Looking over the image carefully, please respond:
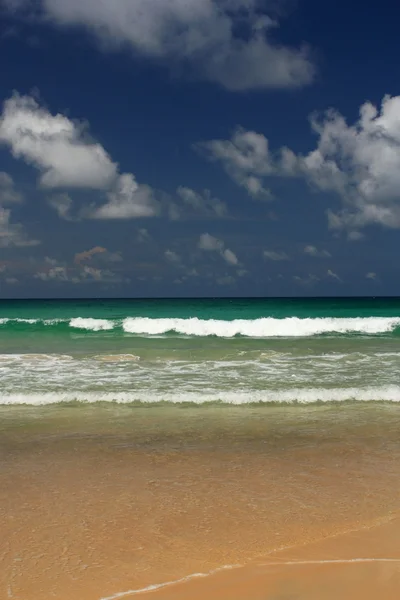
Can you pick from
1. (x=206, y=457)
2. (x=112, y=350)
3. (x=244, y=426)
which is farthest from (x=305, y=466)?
(x=112, y=350)

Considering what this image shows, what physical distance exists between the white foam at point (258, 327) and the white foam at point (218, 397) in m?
20.1

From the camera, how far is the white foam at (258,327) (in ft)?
103

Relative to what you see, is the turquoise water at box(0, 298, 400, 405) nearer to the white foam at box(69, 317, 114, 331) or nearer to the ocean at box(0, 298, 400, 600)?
the ocean at box(0, 298, 400, 600)

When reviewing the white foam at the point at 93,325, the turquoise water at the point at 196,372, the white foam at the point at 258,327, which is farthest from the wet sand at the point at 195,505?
the white foam at the point at 93,325

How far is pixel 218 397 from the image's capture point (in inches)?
398

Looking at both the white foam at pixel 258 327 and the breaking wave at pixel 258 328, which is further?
the white foam at pixel 258 327

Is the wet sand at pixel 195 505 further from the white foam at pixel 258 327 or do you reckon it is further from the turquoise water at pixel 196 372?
the white foam at pixel 258 327

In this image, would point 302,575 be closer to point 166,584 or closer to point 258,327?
point 166,584

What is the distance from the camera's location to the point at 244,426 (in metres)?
8.27

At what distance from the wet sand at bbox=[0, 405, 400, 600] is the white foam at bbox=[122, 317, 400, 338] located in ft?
74.4

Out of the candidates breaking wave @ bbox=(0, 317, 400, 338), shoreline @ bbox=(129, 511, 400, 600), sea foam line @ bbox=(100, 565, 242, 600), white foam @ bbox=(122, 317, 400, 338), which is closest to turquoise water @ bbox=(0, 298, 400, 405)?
shoreline @ bbox=(129, 511, 400, 600)

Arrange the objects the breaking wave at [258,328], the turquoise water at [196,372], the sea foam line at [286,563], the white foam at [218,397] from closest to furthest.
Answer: the sea foam line at [286,563], the white foam at [218,397], the turquoise water at [196,372], the breaking wave at [258,328]

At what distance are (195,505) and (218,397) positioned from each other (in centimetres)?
489

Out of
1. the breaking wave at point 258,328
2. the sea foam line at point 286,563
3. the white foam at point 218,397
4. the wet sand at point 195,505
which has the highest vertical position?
the breaking wave at point 258,328
